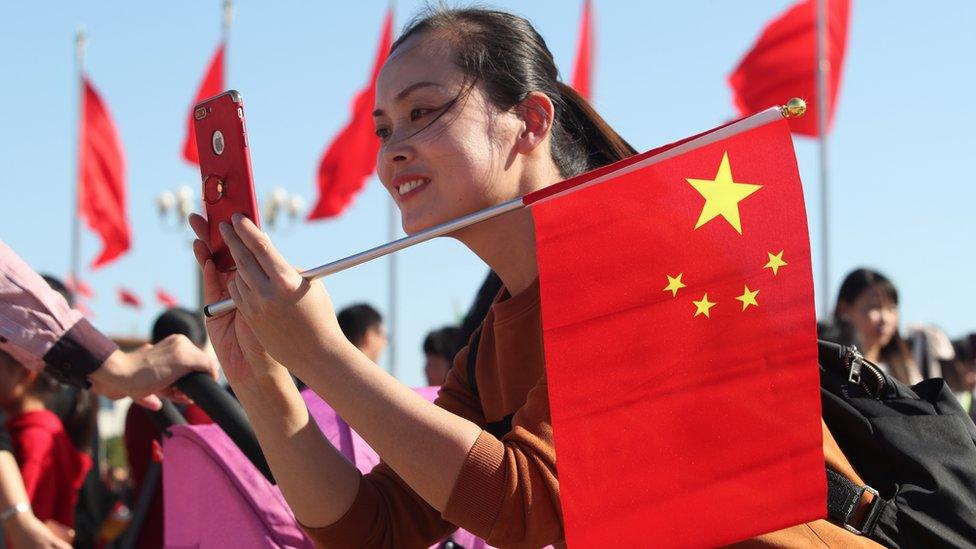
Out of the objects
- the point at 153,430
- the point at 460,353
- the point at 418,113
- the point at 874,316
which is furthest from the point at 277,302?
the point at 874,316

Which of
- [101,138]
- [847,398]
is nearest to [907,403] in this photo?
[847,398]

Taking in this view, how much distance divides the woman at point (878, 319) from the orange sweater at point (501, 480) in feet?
14.7

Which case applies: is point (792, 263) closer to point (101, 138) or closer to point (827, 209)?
point (827, 209)

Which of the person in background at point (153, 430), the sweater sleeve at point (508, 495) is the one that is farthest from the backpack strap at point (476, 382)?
the person in background at point (153, 430)

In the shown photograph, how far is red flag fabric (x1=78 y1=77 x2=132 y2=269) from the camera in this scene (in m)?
15.9

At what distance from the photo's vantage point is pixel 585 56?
14688 mm

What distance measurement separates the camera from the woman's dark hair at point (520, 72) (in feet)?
8.04

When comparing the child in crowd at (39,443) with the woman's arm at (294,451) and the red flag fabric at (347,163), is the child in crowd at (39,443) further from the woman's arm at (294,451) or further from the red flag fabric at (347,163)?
the red flag fabric at (347,163)

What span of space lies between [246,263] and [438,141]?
47 centimetres

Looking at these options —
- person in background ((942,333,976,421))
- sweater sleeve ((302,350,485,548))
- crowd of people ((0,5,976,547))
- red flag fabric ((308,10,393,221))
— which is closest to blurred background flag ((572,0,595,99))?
red flag fabric ((308,10,393,221))

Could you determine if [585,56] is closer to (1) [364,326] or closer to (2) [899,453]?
(1) [364,326]

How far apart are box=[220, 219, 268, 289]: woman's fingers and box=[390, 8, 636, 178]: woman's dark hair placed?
0.59 metres

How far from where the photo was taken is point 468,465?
6.39 ft

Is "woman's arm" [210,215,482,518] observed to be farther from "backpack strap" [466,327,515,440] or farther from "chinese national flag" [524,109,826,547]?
A: "backpack strap" [466,327,515,440]
